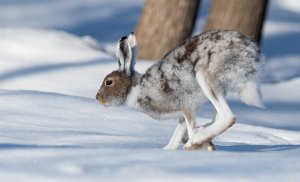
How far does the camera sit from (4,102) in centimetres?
948

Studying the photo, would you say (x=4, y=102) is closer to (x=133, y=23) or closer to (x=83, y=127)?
(x=83, y=127)

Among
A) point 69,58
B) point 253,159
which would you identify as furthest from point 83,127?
point 69,58

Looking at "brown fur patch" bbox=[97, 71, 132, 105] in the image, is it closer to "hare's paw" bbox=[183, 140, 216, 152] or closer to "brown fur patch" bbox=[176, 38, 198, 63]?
"brown fur patch" bbox=[176, 38, 198, 63]

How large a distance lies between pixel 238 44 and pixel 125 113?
2.69 m

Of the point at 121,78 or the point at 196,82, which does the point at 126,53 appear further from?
the point at 196,82

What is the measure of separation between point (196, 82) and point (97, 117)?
232cm

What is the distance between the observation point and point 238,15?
523 inches

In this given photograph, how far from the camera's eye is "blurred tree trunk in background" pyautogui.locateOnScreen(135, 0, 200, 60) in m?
13.5

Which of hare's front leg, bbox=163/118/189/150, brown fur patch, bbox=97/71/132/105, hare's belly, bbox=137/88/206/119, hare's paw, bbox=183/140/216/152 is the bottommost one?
hare's paw, bbox=183/140/216/152

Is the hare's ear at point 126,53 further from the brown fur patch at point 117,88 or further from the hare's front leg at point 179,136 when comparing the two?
the hare's front leg at point 179,136

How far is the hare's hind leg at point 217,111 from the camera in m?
7.11

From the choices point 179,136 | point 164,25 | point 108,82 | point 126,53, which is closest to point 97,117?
point 108,82

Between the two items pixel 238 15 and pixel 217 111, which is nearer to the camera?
pixel 217 111

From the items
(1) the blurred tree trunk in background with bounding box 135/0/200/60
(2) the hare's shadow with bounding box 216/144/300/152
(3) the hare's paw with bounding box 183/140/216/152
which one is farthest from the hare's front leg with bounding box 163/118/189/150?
(1) the blurred tree trunk in background with bounding box 135/0/200/60
